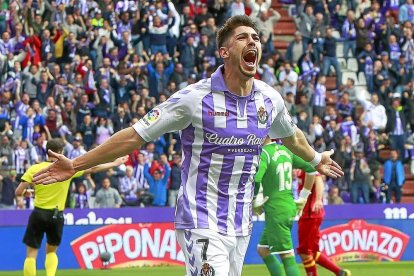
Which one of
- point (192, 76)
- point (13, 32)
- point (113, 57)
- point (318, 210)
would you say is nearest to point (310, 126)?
point (192, 76)

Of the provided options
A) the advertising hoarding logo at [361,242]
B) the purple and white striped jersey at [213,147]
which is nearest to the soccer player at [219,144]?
the purple and white striped jersey at [213,147]

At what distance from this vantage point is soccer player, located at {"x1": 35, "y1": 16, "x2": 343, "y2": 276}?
27.0ft

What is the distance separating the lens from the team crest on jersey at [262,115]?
8.49m

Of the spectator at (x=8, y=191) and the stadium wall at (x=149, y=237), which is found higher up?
the spectator at (x=8, y=191)

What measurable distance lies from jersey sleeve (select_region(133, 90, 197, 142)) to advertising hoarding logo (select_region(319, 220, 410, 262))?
1551cm

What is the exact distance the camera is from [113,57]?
98.0 ft

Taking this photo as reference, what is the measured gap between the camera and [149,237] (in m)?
22.6

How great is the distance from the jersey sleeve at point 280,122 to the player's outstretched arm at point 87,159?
47.6 inches

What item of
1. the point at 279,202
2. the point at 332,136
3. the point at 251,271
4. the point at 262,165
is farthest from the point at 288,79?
the point at 262,165

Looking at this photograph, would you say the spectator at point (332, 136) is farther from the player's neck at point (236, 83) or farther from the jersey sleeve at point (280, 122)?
the player's neck at point (236, 83)

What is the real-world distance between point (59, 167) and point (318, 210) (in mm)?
8688

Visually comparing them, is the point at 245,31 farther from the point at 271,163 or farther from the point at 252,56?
the point at 271,163

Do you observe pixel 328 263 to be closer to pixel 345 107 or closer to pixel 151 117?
pixel 151 117

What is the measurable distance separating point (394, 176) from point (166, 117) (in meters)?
21.3
